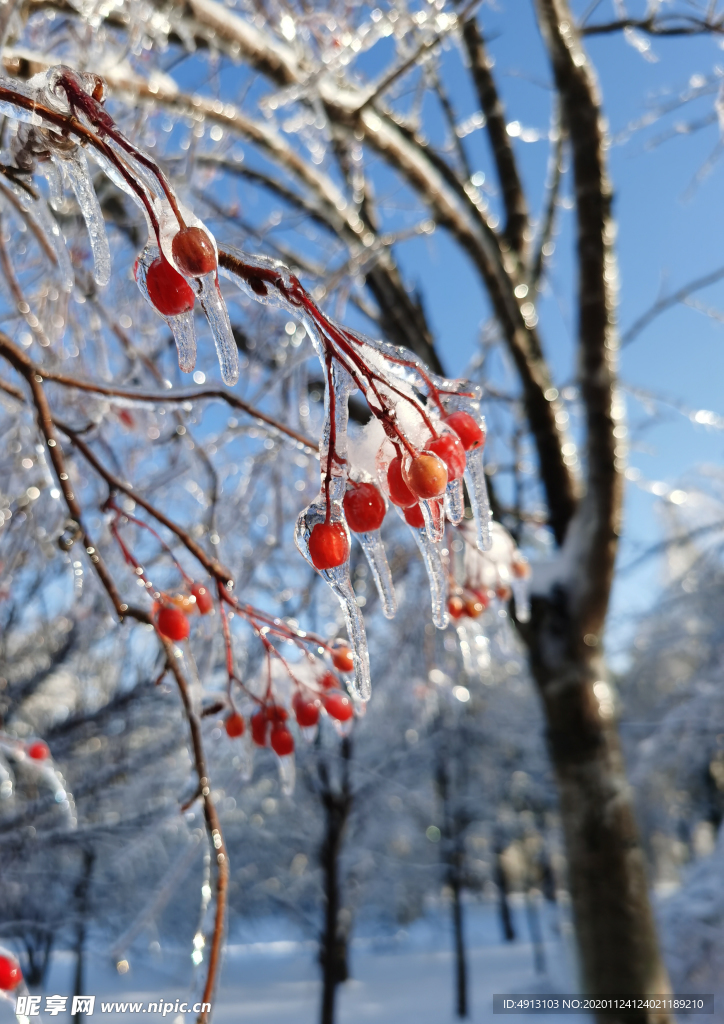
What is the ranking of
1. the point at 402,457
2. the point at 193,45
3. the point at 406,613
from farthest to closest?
1. the point at 406,613
2. the point at 193,45
3. the point at 402,457

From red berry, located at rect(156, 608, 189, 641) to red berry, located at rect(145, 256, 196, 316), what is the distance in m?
0.69

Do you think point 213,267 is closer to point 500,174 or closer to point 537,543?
point 500,174

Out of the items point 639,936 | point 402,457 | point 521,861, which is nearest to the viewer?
point 402,457

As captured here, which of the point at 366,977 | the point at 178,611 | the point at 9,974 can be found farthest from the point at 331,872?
the point at 366,977

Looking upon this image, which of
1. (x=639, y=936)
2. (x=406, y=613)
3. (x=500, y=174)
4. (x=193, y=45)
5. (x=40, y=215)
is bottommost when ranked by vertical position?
(x=639, y=936)

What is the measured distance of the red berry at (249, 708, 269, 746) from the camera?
4.40 feet

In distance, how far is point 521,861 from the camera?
2212 centimetres

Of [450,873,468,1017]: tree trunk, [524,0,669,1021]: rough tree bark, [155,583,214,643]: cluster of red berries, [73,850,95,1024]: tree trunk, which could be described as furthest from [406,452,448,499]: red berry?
[450,873,468,1017]: tree trunk

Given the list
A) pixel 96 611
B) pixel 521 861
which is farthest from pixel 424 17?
pixel 521 861

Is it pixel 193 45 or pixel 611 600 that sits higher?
pixel 193 45

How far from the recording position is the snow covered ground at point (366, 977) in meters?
10.3

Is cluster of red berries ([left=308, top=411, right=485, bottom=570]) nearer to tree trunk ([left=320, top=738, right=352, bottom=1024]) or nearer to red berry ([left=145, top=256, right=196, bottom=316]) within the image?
red berry ([left=145, top=256, right=196, bottom=316])

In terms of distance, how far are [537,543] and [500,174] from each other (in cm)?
225

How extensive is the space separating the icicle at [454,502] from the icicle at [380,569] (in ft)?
0.28
